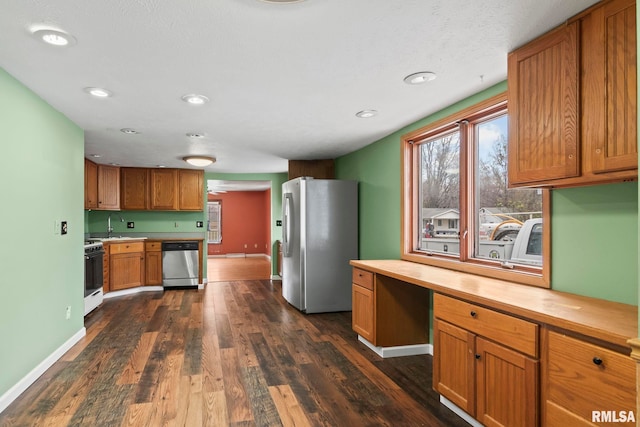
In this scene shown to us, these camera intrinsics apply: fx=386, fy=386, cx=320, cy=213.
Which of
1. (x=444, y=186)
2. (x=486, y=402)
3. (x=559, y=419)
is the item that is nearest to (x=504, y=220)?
(x=444, y=186)

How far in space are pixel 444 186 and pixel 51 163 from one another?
3462 millimetres

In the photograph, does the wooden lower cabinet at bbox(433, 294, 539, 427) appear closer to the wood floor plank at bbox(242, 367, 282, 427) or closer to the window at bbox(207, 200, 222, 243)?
the wood floor plank at bbox(242, 367, 282, 427)

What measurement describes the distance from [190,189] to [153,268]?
1.57 meters

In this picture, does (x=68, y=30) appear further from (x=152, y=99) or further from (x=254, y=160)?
(x=254, y=160)

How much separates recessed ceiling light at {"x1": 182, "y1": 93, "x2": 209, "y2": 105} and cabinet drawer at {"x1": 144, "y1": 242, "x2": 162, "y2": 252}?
4.42 m

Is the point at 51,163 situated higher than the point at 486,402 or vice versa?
the point at 51,163

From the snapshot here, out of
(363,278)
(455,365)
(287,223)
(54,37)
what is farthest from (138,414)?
(287,223)

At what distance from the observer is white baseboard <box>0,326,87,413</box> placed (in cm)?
253

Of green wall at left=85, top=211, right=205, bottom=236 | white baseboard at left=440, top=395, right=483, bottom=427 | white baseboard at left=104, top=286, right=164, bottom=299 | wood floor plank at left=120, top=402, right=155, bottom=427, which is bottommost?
white baseboard at left=104, top=286, right=164, bottom=299

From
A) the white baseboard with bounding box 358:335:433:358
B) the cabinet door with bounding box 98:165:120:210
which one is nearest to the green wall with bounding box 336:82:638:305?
the white baseboard with bounding box 358:335:433:358

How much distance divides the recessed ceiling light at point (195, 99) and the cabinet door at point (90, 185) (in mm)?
3738

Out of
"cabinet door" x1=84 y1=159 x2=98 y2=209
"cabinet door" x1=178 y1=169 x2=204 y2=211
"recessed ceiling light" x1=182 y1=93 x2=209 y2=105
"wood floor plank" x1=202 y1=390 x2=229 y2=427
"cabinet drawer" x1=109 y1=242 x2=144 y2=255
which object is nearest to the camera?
"wood floor plank" x1=202 y1=390 x2=229 y2=427

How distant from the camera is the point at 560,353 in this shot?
1.66 meters

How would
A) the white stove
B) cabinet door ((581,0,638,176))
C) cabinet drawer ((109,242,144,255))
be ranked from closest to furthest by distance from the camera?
1. cabinet door ((581,0,638,176))
2. the white stove
3. cabinet drawer ((109,242,144,255))
